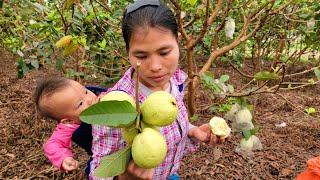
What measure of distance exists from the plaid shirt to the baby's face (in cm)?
21

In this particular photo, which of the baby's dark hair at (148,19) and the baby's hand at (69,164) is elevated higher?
the baby's dark hair at (148,19)

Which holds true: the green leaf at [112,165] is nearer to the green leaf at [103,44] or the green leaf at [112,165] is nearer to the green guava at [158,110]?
the green guava at [158,110]

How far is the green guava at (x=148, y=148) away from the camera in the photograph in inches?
32.1

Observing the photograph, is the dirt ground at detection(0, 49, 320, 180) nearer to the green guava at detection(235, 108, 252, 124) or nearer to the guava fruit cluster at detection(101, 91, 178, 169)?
the green guava at detection(235, 108, 252, 124)

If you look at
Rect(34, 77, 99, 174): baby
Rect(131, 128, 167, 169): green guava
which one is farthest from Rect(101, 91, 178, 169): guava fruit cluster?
Rect(34, 77, 99, 174): baby

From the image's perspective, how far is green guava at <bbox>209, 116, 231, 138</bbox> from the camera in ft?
4.44

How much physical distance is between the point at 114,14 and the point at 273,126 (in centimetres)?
205

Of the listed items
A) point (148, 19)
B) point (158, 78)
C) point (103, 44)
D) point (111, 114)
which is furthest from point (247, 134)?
point (103, 44)

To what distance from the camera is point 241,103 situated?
1577 mm

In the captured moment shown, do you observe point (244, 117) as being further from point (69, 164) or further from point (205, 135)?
point (69, 164)

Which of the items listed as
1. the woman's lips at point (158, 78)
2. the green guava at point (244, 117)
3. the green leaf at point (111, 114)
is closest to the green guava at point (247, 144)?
the green guava at point (244, 117)

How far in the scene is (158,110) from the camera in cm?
83

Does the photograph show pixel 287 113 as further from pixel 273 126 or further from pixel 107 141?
pixel 107 141

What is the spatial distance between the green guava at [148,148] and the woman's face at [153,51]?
0.43 meters
